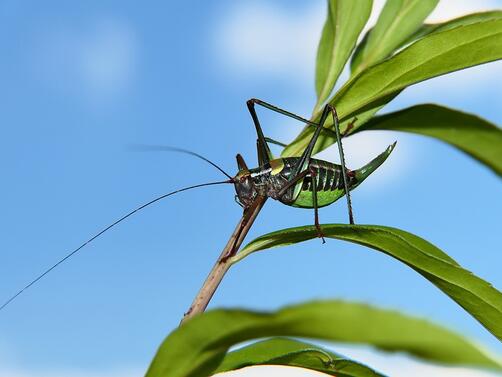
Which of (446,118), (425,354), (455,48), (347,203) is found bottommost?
(425,354)

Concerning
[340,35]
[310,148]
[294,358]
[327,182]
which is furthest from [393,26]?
[294,358]

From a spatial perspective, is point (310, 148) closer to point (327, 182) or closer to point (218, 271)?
point (327, 182)

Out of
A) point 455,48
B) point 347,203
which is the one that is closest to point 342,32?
point 455,48

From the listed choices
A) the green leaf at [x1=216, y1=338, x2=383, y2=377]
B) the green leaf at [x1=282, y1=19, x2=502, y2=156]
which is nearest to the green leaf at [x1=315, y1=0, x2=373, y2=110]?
the green leaf at [x1=282, y1=19, x2=502, y2=156]

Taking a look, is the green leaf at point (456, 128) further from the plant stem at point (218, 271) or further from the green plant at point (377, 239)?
the plant stem at point (218, 271)

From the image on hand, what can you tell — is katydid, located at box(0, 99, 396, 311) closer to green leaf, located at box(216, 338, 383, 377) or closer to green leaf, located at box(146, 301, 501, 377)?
green leaf, located at box(216, 338, 383, 377)

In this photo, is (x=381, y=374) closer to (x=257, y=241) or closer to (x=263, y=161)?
(x=257, y=241)

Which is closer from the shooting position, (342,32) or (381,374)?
(381,374)
